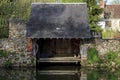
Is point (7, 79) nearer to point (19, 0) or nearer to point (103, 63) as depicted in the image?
point (103, 63)

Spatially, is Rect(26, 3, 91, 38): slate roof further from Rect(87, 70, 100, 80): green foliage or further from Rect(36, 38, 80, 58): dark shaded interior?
Rect(87, 70, 100, 80): green foliage

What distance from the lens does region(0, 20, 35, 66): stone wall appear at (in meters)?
25.7

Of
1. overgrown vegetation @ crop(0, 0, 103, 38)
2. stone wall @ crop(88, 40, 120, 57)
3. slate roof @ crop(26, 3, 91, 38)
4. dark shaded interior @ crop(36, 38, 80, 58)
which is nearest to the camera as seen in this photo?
slate roof @ crop(26, 3, 91, 38)

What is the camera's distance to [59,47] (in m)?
28.2

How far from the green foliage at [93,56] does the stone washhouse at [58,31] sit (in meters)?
0.37

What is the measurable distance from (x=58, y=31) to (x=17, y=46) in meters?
3.06

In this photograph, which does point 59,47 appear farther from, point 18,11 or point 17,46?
point 18,11

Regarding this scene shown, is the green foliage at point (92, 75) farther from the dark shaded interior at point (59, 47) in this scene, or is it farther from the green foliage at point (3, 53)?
the green foliage at point (3, 53)

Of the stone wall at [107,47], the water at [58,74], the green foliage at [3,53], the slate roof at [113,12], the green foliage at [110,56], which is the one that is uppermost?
the slate roof at [113,12]

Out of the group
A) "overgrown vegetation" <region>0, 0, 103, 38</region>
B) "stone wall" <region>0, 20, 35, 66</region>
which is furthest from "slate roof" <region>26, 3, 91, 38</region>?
"overgrown vegetation" <region>0, 0, 103, 38</region>

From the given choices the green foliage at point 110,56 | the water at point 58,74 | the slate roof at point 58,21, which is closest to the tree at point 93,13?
the slate roof at point 58,21

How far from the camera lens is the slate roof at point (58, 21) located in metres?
25.2

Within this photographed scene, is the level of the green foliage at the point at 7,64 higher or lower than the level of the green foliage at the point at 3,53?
lower

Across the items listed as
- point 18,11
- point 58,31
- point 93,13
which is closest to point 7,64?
point 58,31
